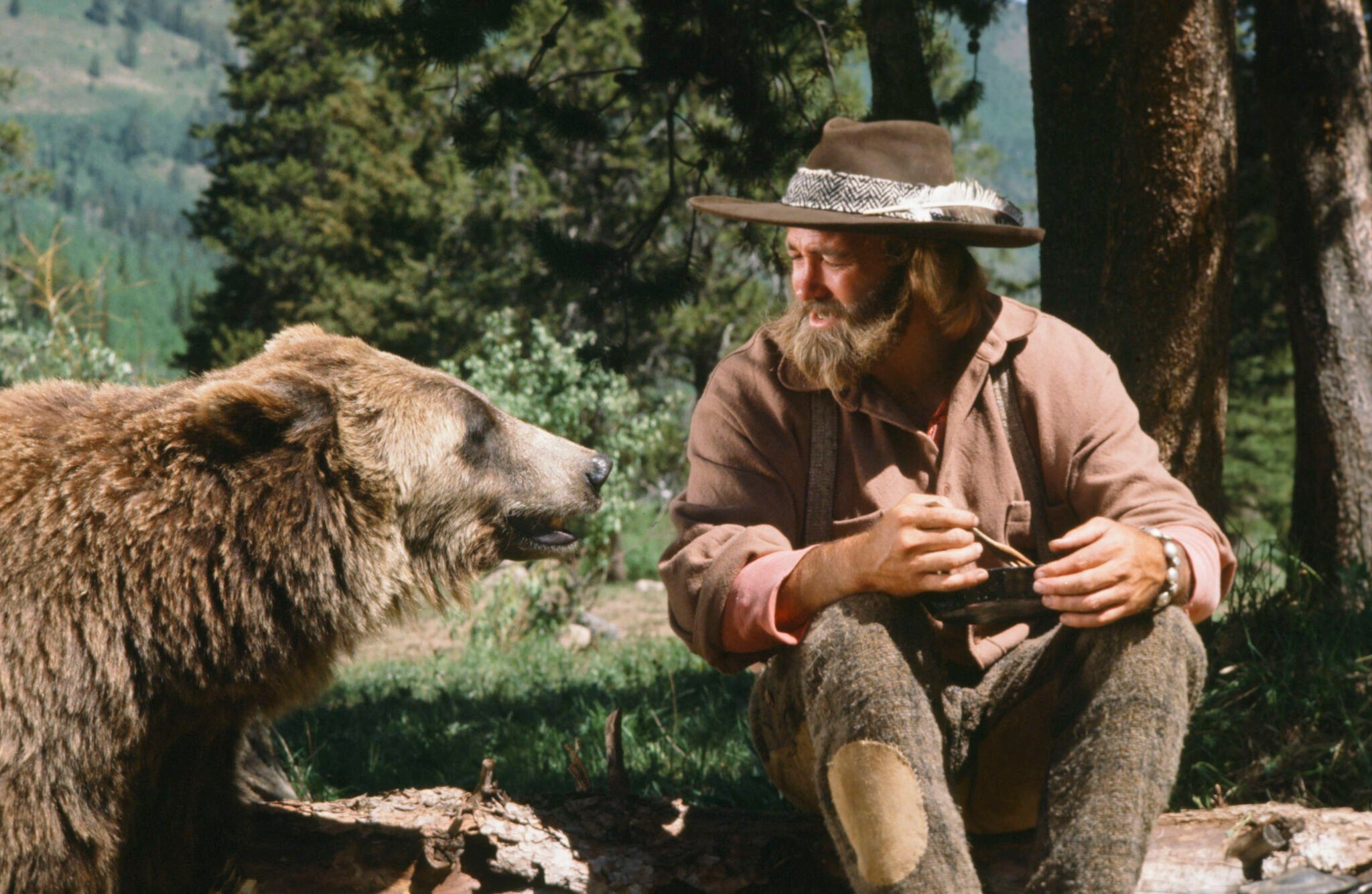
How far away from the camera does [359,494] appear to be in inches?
104

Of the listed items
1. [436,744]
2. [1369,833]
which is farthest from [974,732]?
[436,744]

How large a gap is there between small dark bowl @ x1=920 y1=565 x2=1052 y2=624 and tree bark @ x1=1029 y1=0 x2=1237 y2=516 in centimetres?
168

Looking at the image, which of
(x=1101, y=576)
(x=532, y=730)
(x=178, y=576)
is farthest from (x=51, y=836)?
(x=532, y=730)

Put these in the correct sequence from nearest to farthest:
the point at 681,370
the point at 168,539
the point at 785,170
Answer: the point at 168,539, the point at 785,170, the point at 681,370

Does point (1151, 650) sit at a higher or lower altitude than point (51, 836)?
higher

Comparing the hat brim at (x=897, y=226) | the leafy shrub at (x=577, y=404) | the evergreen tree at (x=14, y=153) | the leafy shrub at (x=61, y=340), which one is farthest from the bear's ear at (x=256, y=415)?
the evergreen tree at (x=14, y=153)

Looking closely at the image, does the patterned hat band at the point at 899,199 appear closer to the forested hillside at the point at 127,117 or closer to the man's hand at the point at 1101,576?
the man's hand at the point at 1101,576

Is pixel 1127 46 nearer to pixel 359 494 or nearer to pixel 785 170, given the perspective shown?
pixel 785 170

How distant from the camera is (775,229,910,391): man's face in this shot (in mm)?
2539

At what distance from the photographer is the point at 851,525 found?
2.57m

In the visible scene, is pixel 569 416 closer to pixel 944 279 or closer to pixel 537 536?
pixel 537 536

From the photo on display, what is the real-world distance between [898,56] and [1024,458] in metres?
2.64

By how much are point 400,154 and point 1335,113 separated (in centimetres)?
1911

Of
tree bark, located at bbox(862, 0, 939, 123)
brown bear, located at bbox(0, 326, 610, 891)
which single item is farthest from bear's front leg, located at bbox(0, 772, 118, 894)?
tree bark, located at bbox(862, 0, 939, 123)
